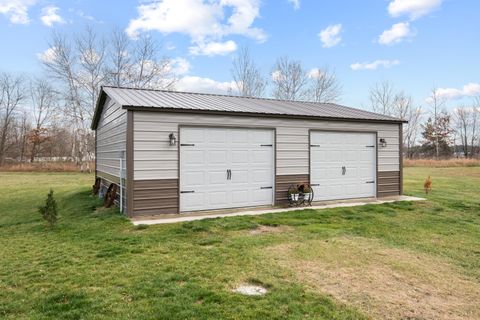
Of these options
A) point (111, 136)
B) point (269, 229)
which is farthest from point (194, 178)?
point (111, 136)

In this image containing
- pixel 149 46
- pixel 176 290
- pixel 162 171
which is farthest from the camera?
pixel 149 46

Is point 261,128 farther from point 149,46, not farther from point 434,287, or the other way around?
point 149,46

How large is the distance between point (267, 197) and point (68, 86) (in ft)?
71.6

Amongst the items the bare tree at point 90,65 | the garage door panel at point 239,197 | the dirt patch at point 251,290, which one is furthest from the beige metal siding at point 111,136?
the bare tree at point 90,65

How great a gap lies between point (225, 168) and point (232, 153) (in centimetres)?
40

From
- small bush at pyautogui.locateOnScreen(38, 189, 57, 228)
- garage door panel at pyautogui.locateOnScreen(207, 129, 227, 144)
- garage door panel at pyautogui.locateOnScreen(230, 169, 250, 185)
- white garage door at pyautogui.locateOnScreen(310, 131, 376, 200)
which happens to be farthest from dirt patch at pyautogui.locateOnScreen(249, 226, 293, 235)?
small bush at pyautogui.locateOnScreen(38, 189, 57, 228)

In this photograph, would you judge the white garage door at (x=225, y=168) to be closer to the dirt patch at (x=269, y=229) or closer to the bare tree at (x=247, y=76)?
the dirt patch at (x=269, y=229)

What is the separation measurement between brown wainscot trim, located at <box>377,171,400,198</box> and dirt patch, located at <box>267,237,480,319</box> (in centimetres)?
516

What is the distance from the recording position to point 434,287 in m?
3.74

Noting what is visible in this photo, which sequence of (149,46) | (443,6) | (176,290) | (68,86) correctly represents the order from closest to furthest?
(176,290) → (443,6) → (68,86) → (149,46)

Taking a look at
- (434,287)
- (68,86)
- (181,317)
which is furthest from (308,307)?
(68,86)

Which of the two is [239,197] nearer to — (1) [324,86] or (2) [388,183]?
(2) [388,183]

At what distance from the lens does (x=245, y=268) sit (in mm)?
4156

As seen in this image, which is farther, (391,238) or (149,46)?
(149,46)
